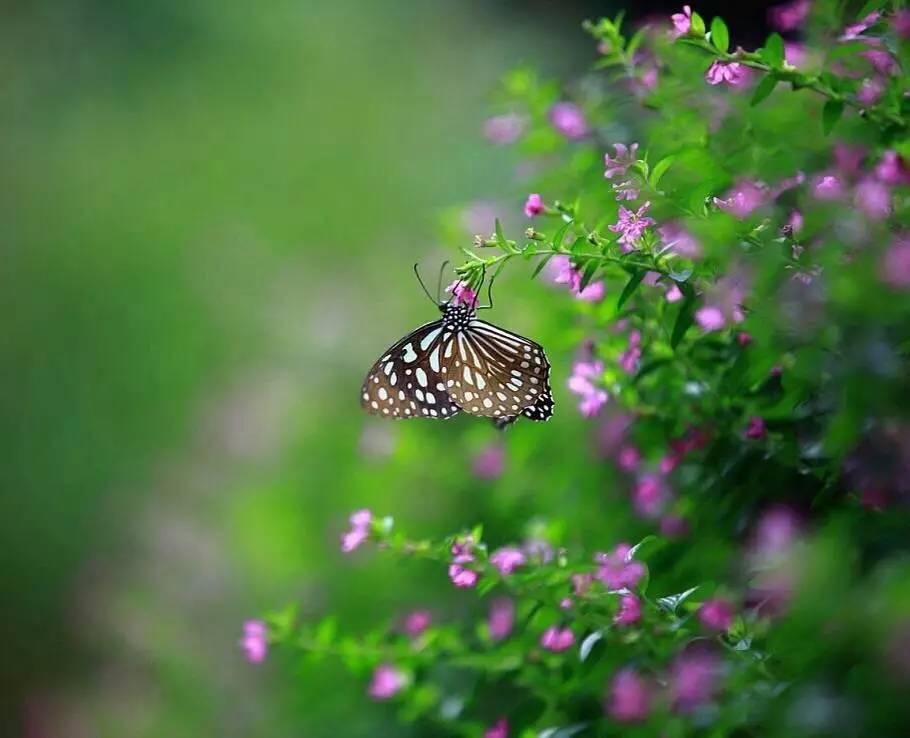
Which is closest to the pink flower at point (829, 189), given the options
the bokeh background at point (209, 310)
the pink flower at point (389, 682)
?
the pink flower at point (389, 682)

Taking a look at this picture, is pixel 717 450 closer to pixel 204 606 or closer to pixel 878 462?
pixel 878 462

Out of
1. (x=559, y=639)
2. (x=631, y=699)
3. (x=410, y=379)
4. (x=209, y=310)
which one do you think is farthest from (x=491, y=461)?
(x=209, y=310)

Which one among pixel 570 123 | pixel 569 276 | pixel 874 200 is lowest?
pixel 874 200

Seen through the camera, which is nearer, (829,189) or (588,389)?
(829,189)

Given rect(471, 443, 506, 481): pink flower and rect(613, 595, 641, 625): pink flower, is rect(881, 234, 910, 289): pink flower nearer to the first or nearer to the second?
rect(613, 595, 641, 625): pink flower

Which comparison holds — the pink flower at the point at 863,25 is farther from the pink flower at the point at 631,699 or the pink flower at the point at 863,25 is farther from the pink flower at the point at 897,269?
the pink flower at the point at 631,699

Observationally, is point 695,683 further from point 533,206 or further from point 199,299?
point 199,299

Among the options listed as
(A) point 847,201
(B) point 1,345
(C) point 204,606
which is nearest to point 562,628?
(A) point 847,201

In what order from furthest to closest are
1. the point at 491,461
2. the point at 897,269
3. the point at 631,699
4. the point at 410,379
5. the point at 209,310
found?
the point at 209,310 < the point at 491,461 < the point at 410,379 < the point at 631,699 < the point at 897,269
